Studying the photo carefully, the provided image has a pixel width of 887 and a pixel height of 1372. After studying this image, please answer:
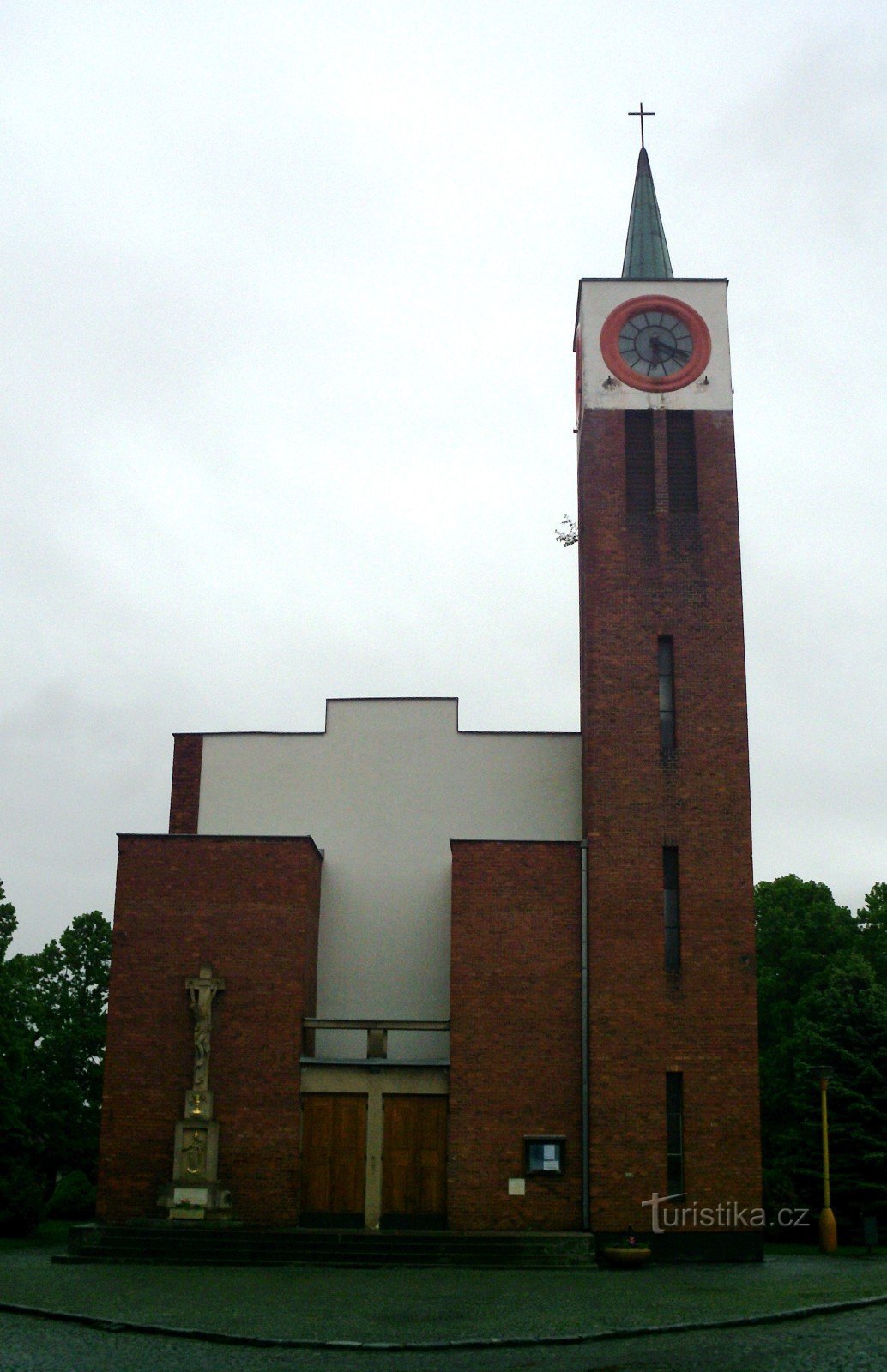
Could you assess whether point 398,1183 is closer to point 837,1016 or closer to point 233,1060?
point 233,1060

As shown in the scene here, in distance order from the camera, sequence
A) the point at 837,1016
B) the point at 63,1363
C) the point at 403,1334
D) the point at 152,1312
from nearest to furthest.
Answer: the point at 63,1363 → the point at 403,1334 → the point at 152,1312 → the point at 837,1016

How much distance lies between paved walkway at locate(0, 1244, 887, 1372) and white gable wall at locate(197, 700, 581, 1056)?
7615 mm

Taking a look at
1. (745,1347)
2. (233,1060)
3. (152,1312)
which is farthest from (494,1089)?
(745,1347)

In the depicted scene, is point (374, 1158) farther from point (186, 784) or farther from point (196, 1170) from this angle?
point (186, 784)

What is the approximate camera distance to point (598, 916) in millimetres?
27859

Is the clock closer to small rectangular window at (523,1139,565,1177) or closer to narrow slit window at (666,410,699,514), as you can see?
narrow slit window at (666,410,699,514)

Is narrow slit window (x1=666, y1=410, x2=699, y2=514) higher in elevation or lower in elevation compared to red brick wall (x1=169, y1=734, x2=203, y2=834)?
higher

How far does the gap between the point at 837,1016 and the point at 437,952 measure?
481 inches

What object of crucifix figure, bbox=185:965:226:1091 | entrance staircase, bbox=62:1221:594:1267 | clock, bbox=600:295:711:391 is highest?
clock, bbox=600:295:711:391

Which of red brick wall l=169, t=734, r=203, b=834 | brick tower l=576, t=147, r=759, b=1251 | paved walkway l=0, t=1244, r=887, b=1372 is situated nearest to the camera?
paved walkway l=0, t=1244, r=887, b=1372

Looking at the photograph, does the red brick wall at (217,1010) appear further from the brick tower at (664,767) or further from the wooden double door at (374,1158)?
the brick tower at (664,767)

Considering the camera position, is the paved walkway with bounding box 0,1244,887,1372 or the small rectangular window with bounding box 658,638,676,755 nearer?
the paved walkway with bounding box 0,1244,887,1372

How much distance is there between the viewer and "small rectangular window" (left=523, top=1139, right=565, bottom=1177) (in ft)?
88.3

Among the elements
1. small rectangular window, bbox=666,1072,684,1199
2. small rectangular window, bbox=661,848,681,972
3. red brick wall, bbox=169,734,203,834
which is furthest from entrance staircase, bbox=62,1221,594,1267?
red brick wall, bbox=169,734,203,834
